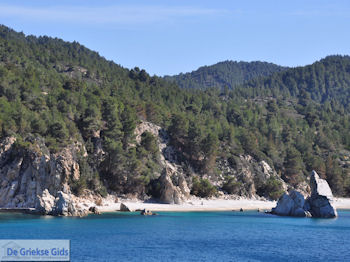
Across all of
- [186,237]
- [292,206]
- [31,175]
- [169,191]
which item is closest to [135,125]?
[169,191]

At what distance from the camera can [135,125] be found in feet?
303

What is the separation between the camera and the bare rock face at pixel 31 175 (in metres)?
67.2

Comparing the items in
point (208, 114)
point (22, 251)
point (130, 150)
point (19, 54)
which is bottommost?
point (22, 251)

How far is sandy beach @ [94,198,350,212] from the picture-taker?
75.7 m

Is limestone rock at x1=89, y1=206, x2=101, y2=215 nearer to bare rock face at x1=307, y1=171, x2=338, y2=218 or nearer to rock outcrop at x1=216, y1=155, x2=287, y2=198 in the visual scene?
rock outcrop at x1=216, y1=155, x2=287, y2=198

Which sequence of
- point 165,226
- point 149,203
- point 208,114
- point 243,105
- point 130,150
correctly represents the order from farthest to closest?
1. point 243,105
2. point 208,114
3. point 130,150
4. point 149,203
5. point 165,226

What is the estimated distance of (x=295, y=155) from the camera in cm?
11319

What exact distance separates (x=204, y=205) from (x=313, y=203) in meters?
18.9

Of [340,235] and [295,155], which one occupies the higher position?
[295,155]

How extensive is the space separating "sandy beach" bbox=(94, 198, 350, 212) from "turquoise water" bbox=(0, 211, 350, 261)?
25.8ft

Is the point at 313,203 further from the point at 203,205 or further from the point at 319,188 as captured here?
the point at 203,205

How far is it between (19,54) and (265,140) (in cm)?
6651

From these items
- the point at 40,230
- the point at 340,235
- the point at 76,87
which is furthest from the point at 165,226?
the point at 76,87

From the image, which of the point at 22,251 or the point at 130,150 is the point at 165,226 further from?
the point at 130,150
